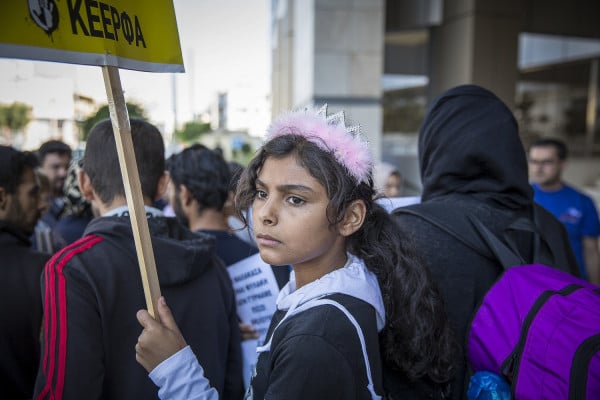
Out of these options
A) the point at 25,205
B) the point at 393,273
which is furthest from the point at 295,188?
the point at 25,205

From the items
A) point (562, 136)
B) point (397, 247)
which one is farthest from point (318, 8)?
point (562, 136)

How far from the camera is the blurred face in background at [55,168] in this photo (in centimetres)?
479

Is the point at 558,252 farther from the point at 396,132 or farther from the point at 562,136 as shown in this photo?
the point at 562,136

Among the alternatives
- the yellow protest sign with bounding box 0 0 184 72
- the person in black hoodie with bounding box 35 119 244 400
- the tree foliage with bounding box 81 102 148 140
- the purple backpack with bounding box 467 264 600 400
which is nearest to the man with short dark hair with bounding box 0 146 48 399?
the tree foliage with bounding box 81 102 148 140

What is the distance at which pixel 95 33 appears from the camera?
1.44 metres

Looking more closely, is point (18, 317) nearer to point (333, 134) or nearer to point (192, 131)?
point (333, 134)

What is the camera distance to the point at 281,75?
15.8 meters

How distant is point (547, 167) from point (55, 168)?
4548 mm

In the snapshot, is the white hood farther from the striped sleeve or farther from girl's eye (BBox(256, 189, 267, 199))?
the striped sleeve

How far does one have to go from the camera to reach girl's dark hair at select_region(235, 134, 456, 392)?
1.42 m

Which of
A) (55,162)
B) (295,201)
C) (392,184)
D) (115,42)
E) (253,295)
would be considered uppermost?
(115,42)

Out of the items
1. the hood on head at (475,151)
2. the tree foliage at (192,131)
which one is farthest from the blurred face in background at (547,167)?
the tree foliage at (192,131)

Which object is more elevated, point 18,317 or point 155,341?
point 155,341

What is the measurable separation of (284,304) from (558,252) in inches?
60.2
